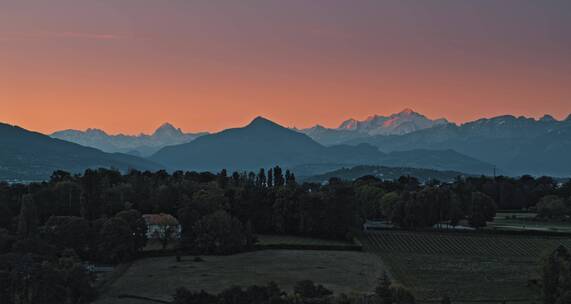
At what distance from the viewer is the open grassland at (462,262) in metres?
71.9

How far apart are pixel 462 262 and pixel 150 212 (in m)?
66.4

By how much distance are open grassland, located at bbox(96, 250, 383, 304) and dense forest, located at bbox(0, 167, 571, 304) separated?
421 cm

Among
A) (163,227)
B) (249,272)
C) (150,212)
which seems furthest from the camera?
(150,212)

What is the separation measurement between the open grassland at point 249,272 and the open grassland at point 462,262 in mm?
5041

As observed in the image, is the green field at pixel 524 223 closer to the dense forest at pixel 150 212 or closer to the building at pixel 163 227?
the dense forest at pixel 150 212

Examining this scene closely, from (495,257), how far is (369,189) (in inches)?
2609

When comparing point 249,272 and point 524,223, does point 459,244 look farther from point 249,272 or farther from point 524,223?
point 249,272

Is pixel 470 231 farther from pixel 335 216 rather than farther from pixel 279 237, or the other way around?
pixel 279 237

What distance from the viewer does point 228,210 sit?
128250 mm

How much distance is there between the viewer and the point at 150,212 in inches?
5305

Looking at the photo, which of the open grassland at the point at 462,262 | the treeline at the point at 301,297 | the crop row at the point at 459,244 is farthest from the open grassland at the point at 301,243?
→ the treeline at the point at 301,297

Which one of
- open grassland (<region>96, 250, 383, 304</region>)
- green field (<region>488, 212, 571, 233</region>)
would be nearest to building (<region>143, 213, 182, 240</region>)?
open grassland (<region>96, 250, 383, 304</region>)

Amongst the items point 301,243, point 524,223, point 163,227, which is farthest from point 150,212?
point 524,223

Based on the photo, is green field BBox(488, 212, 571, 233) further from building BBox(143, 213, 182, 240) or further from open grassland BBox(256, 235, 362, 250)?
building BBox(143, 213, 182, 240)
